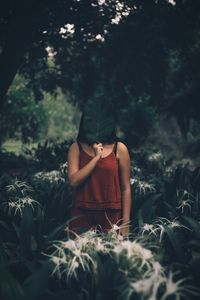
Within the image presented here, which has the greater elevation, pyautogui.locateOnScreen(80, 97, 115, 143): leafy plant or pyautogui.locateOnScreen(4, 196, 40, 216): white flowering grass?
pyautogui.locateOnScreen(80, 97, 115, 143): leafy plant

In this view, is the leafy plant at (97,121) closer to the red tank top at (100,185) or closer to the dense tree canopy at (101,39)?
the red tank top at (100,185)


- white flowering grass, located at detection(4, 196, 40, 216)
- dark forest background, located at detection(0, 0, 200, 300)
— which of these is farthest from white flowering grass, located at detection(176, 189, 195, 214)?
white flowering grass, located at detection(4, 196, 40, 216)

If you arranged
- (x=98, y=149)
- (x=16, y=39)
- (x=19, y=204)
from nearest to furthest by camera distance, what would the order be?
(x=98, y=149) → (x=19, y=204) → (x=16, y=39)

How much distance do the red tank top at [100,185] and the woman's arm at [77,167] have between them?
0.05m

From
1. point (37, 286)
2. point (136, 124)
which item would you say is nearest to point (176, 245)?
point (37, 286)

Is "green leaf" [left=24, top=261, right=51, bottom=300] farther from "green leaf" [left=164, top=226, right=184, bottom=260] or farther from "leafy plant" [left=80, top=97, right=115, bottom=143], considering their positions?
"leafy plant" [left=80, top=97, right=115, bottom=143]

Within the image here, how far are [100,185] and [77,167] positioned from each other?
0.24 meters

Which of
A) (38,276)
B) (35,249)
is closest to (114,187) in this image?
(35,249)

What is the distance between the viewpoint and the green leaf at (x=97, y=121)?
3346 millimetres

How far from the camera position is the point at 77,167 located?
340cm

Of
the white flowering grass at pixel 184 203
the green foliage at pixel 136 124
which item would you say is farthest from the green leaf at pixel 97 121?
the green foliage at pixel 136 124

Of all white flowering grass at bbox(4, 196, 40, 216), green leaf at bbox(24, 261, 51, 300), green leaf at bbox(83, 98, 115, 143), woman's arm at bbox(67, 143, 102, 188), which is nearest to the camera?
green leaf at bbox(24, 261, 51, 300)

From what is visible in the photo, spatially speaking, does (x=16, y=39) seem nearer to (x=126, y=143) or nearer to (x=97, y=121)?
(x=126, y=143)

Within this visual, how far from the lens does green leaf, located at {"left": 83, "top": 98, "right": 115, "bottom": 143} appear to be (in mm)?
3346
